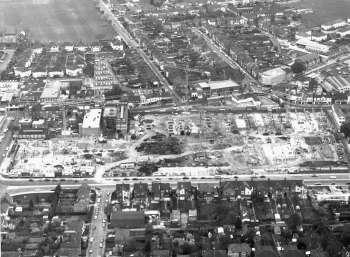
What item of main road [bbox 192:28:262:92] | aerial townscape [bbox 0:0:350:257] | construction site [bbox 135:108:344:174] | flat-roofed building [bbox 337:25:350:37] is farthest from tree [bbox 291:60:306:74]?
flat-roofed building [bbox 337:25:350:37]

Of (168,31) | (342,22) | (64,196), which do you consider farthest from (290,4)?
(64,196)

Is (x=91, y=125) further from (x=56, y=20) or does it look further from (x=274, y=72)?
(x=56, y=20)

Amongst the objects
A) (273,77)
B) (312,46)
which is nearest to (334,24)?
(312,46)

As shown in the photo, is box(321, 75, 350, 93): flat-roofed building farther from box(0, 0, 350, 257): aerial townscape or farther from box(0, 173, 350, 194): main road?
box(0, 173, 350, 194): main road

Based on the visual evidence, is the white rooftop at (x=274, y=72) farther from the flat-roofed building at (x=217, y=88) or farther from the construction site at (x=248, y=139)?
the construction site at (x=248, y=139)

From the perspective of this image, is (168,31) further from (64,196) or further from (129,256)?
(129,256)

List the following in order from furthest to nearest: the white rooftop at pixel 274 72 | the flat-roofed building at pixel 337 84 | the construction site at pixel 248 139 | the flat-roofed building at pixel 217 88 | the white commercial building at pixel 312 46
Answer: the white commercial building at pixel 312 46, the white rooftop at pixel 274 72, the flat-roofed building at pixel 337 84, the flat-roofed building at pixel 217 88, the construction site at pixel 248 139

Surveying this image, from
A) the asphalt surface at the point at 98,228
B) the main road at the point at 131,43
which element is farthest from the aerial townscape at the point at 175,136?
the main road at the point at 131,43
